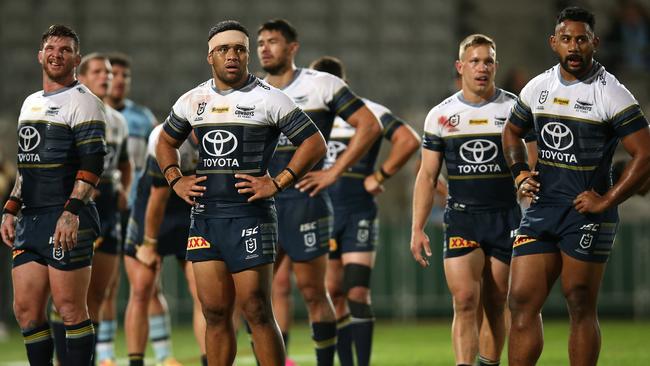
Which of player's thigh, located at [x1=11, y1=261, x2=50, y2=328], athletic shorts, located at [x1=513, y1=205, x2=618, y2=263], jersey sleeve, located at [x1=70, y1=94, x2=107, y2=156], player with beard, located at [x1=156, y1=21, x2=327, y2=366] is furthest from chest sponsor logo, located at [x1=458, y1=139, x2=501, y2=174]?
player's thigh, located at [x1=11, y1=261, x2=50, y2=328]

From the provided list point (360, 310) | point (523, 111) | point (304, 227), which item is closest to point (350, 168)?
point (360, 310)

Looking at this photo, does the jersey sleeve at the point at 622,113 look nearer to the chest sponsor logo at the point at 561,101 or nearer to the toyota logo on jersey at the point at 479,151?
the chest sponsor logo at the point at 561,101

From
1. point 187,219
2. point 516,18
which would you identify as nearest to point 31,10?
point 516,18

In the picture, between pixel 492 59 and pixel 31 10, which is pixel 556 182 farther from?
pixel 31 10

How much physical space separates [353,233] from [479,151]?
7.42 ft

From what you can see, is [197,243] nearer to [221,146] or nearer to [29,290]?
[221,146]

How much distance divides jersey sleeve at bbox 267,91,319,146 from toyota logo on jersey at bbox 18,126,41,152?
5.41ft

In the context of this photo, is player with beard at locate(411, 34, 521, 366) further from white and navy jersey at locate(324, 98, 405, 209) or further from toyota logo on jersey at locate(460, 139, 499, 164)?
white and navy jersey at locate(324, 98, 405, 209)

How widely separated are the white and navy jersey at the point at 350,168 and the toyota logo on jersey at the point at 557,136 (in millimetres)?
3369

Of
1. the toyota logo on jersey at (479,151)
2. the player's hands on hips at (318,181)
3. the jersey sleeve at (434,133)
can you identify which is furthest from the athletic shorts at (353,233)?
the toyota logo on jersey at (479,151)

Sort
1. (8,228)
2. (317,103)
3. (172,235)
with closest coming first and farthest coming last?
(8,228)
(317,103)
(172,235)

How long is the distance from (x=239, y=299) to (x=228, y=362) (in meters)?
0.46

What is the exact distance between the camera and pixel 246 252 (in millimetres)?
7145

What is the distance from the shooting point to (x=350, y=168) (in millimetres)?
10609
